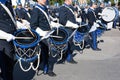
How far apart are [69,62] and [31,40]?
3609mm

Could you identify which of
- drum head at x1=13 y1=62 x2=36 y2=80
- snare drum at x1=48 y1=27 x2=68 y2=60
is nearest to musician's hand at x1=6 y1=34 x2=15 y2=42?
drum head at x1=13 y1=62 x2=36 y2=80

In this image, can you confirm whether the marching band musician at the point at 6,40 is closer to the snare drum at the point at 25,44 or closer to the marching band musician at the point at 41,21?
the snare drum at the point at 25,44

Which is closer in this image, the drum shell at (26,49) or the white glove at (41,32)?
the drum shell at (26,49)

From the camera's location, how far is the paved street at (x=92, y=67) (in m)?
8.13

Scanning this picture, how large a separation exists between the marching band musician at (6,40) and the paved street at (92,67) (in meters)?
1.73

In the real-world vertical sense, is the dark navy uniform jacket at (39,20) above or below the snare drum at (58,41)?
above

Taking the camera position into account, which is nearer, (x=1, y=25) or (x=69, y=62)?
(x=1, y=25)

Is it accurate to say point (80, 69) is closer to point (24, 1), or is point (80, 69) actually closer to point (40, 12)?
point (40, 12)

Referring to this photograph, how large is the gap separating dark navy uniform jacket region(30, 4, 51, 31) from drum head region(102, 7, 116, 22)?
9901mm

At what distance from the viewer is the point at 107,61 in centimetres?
1041

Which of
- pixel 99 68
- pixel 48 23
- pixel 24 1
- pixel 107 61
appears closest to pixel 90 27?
pixel 107 61

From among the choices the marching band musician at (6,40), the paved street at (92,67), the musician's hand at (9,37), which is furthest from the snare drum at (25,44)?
the paved street at (92,67)

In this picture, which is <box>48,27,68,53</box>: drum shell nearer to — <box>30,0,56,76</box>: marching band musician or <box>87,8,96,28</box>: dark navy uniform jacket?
<box>30,0,56,76</box>: marching band musician

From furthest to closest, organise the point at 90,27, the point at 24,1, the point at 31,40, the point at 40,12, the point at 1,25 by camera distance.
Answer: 1. the point at 24,1
2. the point at 90,27
3. the point at 40,12
4. the point at 31,40
5. the point at 1,25
